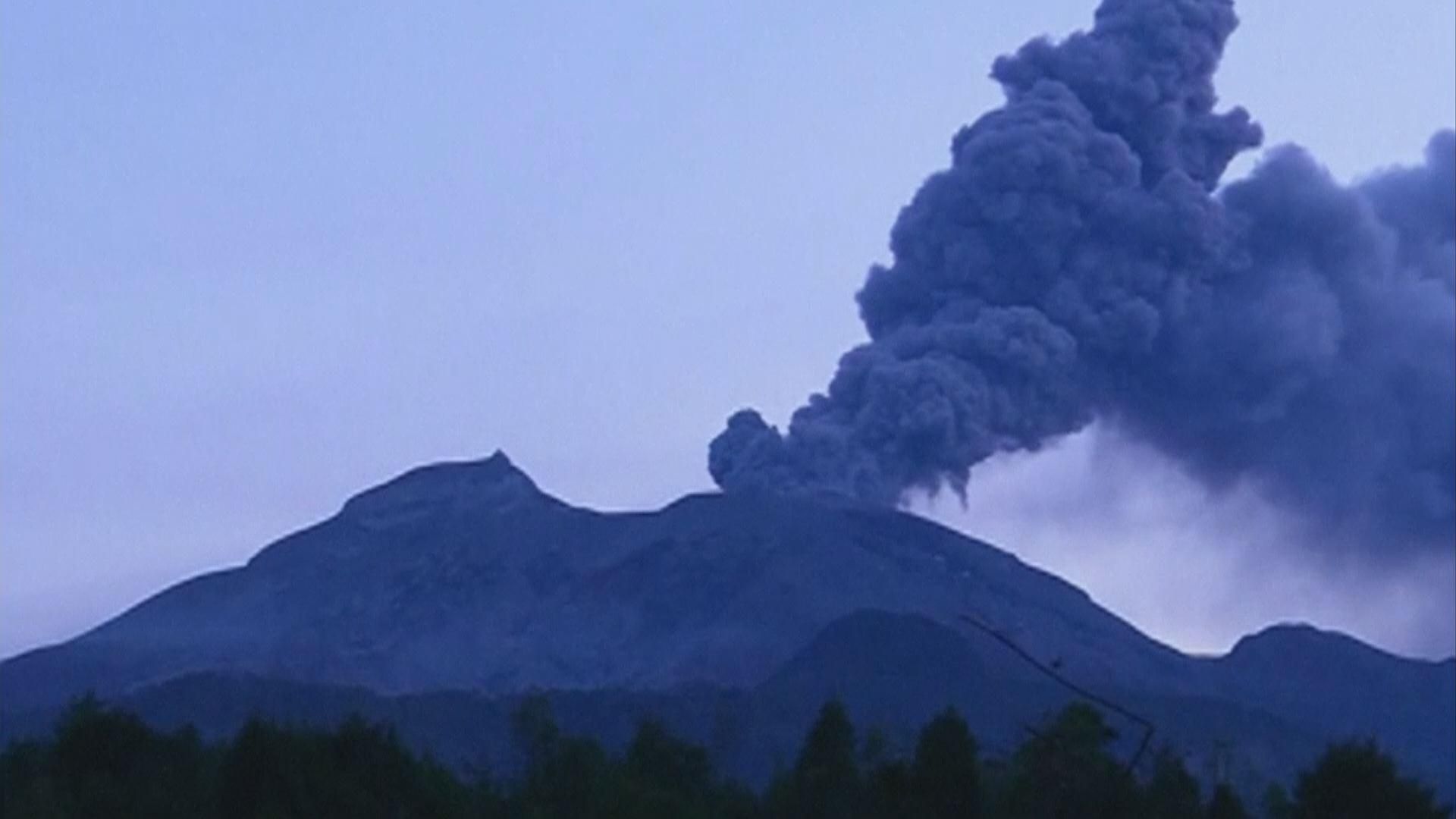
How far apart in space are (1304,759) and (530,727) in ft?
218

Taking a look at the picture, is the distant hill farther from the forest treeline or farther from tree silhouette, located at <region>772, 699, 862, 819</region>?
the forest treeline

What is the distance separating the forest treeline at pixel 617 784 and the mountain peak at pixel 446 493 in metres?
112

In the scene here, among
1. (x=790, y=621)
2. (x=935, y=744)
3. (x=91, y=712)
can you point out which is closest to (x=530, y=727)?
(x=91, y=712)

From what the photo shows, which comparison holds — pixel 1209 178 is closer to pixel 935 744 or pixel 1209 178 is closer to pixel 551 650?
pixel 551 650

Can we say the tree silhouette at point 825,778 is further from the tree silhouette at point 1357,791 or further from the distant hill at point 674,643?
the distant hill at point 674,643

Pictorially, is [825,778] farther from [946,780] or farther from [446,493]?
[446,493]

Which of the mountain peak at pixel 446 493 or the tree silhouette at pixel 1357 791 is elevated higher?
the mountain peak at pixel 446 493

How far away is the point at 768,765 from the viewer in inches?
4498

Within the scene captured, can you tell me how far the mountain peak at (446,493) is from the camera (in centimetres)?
15688

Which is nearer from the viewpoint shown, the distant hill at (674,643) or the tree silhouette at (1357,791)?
the tree silhouette at (1357,791)

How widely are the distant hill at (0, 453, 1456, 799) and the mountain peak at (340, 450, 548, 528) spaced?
14 centimetres

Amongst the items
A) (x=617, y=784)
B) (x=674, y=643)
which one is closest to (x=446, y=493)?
(x=674, y=643)

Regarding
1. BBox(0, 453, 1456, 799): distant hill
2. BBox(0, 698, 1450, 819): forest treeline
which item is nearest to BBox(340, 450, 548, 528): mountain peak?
BBox(0, 453, 1456, 799): distant hill

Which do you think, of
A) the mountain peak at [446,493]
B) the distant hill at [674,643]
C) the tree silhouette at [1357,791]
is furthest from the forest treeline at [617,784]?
the mountain peak at [446,493]
